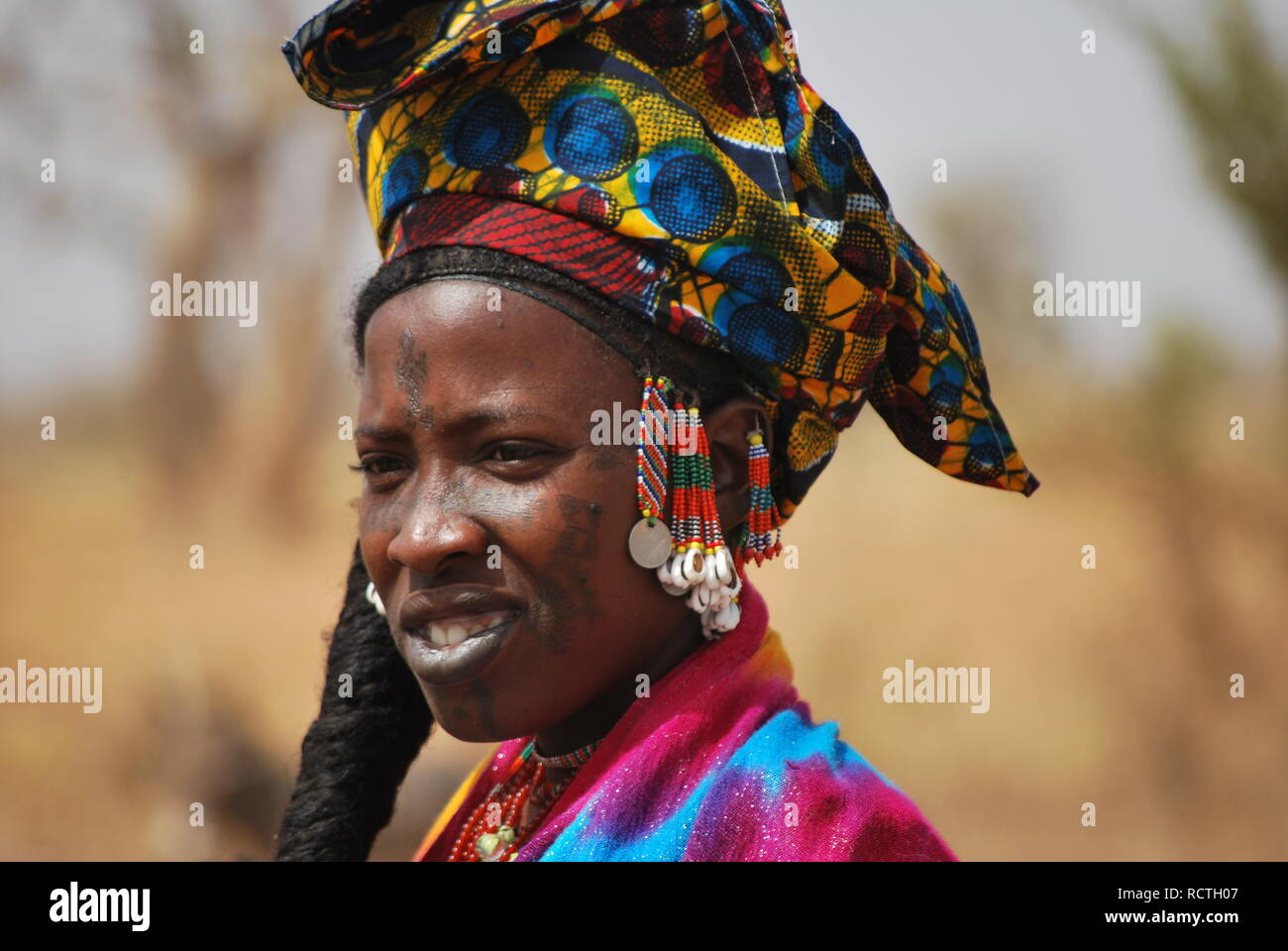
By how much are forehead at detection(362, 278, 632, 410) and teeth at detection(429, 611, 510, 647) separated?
355mm

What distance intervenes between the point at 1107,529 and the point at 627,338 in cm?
623

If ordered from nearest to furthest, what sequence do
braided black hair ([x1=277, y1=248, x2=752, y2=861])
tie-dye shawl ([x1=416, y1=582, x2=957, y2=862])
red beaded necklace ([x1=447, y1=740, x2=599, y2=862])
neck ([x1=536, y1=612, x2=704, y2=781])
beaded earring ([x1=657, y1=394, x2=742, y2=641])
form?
tie-dye shawl ([x1=416, y1=582, x2=957, y2=862]) < beaded earring ([x1=657, y1=394, x2=742, y2=641]) < neck ([x1=536, y1=612, x2=704, y2=781]) < red beaded necklace ([x1=447, y1=740, x2=599, y2=862]) < braided black hair ([x1=277, y1=248, x2=752, y2=861])

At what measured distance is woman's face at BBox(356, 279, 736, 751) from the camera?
2129 millimetres

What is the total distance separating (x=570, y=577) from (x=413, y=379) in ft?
1.36

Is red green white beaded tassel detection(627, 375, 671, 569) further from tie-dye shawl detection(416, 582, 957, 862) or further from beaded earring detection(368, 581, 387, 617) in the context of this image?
beaded earring detection(368, 581, 387, 617)

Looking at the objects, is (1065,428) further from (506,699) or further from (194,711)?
(506,699)

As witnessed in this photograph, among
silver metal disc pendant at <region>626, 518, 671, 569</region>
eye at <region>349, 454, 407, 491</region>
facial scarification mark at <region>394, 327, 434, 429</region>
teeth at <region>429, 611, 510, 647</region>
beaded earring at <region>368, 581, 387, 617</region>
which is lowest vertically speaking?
teeth at <region>429, 611, 510, 647</region>

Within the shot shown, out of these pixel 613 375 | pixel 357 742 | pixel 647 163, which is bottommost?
pixel 357 742

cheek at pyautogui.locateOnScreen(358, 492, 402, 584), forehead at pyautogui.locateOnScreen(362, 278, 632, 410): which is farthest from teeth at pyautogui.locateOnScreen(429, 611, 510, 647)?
forehead at pyautogui.locateOnScreen(362, 278, 632, 410)

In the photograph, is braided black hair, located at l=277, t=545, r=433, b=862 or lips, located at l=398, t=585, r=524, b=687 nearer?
lips, located at l=398, t=585, r=524, b=687

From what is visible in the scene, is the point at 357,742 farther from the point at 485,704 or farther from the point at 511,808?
the point at 485,704

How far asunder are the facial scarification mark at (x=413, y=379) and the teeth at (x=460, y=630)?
327mm

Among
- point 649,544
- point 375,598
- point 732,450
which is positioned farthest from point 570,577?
point 375,598

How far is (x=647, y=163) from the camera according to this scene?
220 cm
